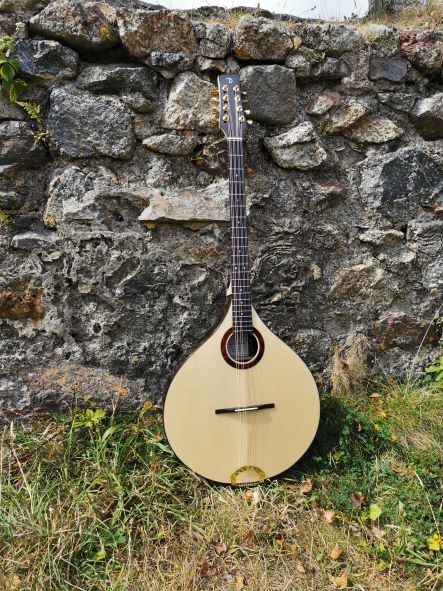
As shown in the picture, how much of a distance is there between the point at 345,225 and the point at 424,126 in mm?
676

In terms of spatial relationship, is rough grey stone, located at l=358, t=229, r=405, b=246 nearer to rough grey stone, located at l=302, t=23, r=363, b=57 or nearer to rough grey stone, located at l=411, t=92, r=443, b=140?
rough grey stone, located at l=411, t=92, r=443, b=140

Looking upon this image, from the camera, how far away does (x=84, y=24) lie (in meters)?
2.11

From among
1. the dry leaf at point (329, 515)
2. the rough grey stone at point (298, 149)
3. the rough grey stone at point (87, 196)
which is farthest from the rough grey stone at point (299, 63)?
the dry leaf at point (329, 515)

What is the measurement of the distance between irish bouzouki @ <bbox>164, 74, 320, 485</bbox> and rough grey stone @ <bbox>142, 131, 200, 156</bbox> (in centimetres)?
20

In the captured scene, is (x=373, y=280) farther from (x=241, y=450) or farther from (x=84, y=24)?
(x=84, y=24)

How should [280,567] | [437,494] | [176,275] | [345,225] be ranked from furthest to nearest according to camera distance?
1. [345,225]
2. [176,275]
3. [437,494]
4. [280,567]

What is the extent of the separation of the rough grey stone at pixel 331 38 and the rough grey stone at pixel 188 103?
0.57m

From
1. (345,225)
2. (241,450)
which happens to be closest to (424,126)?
(345,225)

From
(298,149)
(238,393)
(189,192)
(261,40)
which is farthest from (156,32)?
(238,393)

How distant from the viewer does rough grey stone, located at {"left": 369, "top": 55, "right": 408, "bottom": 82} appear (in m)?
2.41

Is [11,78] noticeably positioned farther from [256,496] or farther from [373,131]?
[256,496]

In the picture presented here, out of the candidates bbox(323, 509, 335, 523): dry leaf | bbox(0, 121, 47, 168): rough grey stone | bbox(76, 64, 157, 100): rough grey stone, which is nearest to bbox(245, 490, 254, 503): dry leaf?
bbox(323, 509, 335, 523): dry leaf

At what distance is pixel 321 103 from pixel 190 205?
85 centimetres

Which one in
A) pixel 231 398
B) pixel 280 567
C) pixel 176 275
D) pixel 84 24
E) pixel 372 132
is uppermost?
pixel 84 24
